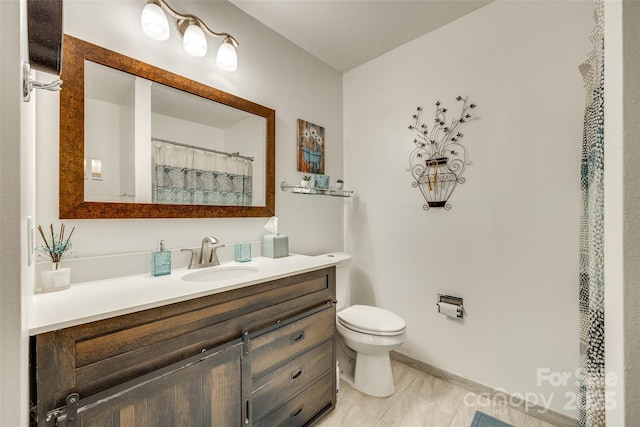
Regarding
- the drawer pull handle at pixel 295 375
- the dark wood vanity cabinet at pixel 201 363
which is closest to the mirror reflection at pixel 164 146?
the dark wood vanity cabinet at pixel 201 363

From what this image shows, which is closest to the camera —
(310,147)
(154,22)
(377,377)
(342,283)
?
(154,22)

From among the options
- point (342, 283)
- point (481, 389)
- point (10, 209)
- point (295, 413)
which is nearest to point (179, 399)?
point (295, 413)

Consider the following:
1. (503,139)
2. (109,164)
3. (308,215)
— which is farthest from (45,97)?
(503,139)

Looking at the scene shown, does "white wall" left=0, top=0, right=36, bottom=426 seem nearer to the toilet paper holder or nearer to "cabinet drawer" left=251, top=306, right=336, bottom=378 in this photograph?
"cabinet drawer" left=251, top=306, right=336, bottom=378

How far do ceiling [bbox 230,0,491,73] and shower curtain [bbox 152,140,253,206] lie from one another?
1052 millimetres

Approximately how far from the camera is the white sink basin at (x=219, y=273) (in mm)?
1382

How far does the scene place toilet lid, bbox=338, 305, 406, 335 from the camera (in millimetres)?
1665

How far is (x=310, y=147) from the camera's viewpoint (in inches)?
86.4

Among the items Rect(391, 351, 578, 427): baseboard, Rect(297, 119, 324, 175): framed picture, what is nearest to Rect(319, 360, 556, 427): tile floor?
Rect(391, 351, 578, 427): baseboard

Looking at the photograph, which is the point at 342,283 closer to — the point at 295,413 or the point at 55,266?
the point at 295,413

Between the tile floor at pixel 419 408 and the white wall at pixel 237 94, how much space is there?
3.63ft

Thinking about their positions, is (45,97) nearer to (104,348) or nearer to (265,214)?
(104,348)

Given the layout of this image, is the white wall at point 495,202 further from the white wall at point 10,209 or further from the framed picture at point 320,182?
the white wall at point 10,209

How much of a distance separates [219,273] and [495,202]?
5.92ft
